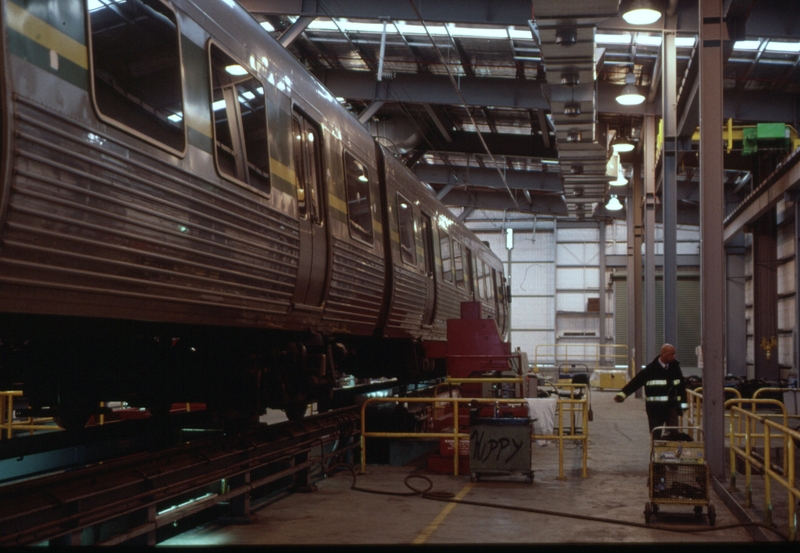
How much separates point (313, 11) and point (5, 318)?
37.5ft

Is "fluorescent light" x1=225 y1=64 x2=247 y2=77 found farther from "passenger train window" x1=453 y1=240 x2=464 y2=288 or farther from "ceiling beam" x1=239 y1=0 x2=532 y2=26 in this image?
"passenger train window" x1=453 y1=240 x2=464 y2=288

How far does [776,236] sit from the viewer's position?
2667 centimetres

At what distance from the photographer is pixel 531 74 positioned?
2053cm

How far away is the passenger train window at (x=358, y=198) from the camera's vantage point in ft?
31.2

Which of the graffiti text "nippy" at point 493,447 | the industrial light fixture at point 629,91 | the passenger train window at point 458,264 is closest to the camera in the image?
the graffiti text "nippy" at point 493,447

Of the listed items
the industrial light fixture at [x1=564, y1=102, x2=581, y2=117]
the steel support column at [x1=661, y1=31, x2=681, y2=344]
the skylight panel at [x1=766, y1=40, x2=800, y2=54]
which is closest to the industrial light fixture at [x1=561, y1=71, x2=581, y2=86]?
the industrial light fixture at [x1=564, y1=102, x2=581, y2=117]

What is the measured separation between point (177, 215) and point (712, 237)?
655 cm

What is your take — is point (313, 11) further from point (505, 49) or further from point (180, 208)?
point (180, 208)

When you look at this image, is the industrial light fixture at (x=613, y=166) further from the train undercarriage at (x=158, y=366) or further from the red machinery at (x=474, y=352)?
the train undercarriage at (x=158, y=366)

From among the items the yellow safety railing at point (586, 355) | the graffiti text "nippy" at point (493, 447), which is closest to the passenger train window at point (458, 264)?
the graffiti text "nippy" at point (493, 447)

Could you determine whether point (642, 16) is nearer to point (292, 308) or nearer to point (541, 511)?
point (292, 308)

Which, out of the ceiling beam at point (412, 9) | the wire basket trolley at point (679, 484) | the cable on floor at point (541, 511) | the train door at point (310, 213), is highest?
the ceiling beam at point (412, 9)

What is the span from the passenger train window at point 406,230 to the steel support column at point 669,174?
605 cm

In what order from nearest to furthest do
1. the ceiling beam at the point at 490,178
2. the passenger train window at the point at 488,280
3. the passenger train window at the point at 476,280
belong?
the passenger train window at the point at 476,280, the passenger train window at the point at 488,280, the ceiling beam at the point at 490,178
